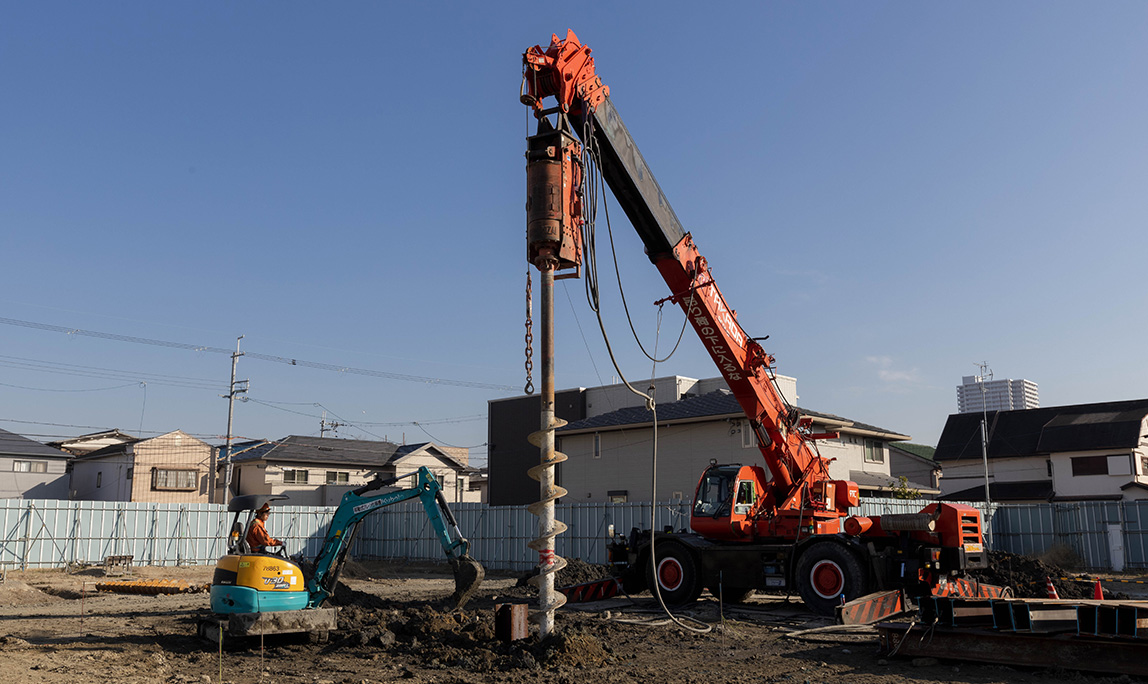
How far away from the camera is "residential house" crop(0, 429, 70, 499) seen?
150 ft

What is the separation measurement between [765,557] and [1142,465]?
36694 mm

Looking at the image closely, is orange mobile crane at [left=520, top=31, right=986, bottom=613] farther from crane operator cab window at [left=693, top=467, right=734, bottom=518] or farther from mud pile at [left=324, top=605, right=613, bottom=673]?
mud pile at [left=324, top=605, right=613, bottom=673]

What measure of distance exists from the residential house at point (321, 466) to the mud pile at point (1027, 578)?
31.9m

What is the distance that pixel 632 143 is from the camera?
42.7 feet

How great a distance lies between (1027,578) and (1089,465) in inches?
1112

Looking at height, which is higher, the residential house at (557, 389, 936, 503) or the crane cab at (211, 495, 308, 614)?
the residential house at (557, 389, 936, 503)

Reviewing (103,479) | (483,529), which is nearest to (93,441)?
(103,479)

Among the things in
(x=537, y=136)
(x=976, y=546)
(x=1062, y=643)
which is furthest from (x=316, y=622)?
(x=976, y=546)

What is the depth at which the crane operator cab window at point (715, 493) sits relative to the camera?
56.6ft

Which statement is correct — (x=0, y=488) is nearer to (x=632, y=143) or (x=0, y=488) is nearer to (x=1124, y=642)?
(x=632, y=143)

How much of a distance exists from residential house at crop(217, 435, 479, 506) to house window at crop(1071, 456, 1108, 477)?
34.0 metres

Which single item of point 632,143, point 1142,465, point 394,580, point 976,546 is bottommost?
point 394,580

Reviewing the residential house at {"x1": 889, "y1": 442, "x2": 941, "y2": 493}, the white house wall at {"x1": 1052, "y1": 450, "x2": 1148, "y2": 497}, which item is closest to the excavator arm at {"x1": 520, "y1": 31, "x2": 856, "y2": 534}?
the white house wall at {"x1": 1052, "y1": 450, "x2": 1148, "y2": 497}

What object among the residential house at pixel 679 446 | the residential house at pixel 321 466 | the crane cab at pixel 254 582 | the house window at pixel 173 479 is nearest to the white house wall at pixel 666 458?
the residential house at pixel 679 446
